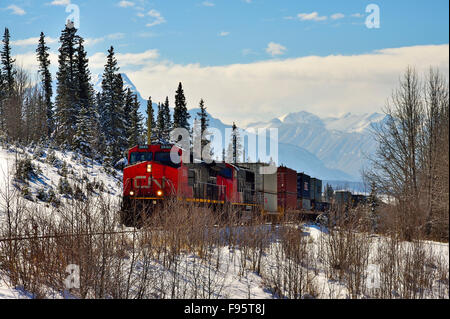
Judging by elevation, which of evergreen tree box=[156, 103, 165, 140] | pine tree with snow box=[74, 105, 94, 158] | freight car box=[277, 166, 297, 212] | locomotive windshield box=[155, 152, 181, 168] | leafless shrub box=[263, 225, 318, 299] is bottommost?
leafless shrub box=[263, 225, 318, 299]

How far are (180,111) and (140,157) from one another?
1856 inches

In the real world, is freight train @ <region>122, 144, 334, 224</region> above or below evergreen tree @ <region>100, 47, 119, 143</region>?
below

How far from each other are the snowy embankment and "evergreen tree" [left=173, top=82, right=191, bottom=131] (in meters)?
50.7

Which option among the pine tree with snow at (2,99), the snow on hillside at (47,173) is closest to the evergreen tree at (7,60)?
the pine tree with snow at (2,99)

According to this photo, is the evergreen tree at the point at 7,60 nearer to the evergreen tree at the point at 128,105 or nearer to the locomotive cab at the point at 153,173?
the evergreen tree at the point at 128,105

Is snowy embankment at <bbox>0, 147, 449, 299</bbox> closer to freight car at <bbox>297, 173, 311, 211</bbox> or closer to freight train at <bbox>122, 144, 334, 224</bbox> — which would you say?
freight train at <bbox>122, 144, 334, 224</bbox>

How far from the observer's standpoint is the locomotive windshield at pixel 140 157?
21203mm

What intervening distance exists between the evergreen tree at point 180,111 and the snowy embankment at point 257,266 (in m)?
50.7

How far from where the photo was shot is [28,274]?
9320 millimetres

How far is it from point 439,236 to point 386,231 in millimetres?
4714

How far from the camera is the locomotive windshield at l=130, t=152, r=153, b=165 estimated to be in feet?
69.6

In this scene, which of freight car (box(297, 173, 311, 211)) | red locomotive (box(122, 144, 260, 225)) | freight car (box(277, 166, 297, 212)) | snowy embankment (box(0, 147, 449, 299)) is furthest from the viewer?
freight car (box(297, 173, 311, 211))

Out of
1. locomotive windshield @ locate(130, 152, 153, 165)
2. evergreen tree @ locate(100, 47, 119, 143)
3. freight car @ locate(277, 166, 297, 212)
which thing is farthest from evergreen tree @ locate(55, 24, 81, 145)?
locomotive windshield @ locate(130, 152, 153, 165)
